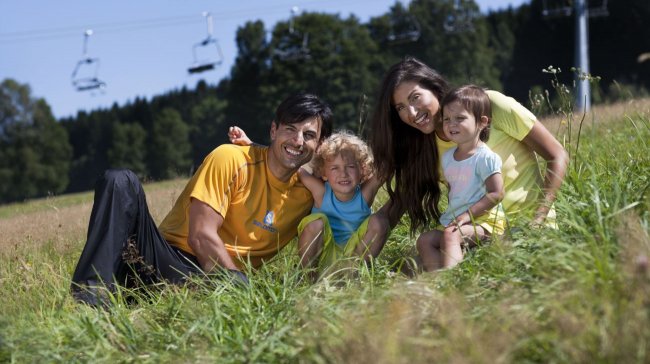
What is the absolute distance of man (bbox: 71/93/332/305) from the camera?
3656 millimetres

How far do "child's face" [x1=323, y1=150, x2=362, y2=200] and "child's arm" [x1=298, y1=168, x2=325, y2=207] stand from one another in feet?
0.24

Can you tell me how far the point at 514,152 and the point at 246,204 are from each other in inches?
54.2

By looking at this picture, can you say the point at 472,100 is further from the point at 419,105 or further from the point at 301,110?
the point at 301,110

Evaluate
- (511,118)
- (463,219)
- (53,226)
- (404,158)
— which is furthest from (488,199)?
(53,226)

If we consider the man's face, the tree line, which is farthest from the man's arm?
the tree line

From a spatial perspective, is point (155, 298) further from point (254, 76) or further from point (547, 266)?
point (254, 76)

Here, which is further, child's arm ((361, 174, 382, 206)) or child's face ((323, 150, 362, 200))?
child's arm ((361, 174, 382, 206))

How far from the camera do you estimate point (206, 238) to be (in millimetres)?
3766

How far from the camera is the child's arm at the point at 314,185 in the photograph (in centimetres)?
411

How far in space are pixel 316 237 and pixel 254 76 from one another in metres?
39.7

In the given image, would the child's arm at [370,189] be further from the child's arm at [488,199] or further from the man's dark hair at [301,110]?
the child's arm at [488,199]

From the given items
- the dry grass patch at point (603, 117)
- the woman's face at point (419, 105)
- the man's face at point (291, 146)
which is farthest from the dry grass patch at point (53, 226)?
the dry grass patch at point (603, 117)

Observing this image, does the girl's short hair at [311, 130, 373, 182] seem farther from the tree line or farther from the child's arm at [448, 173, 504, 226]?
the tree line

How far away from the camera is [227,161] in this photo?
3955 mm
